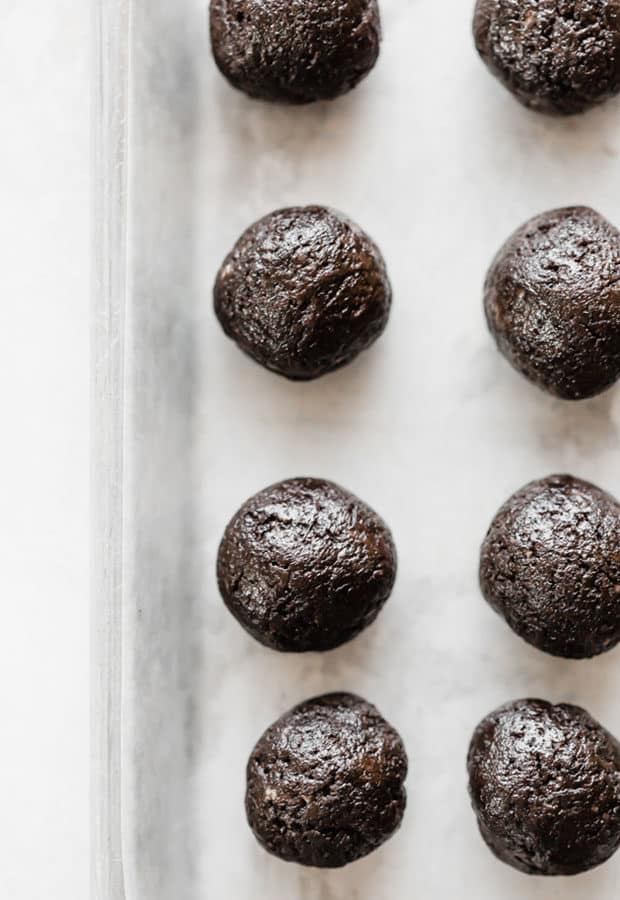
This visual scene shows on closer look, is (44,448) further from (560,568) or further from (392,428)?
(560,568)

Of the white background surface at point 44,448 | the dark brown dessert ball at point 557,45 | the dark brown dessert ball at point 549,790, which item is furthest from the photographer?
the white background surface at point 44,448

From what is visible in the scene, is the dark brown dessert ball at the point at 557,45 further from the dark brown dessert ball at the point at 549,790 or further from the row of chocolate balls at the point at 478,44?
the dark brown dessert ball at the point at 549,790

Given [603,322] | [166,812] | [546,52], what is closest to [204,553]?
[166,812]

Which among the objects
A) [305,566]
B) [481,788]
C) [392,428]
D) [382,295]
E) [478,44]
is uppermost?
[478,44]

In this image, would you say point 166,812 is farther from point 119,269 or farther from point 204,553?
point 119,269

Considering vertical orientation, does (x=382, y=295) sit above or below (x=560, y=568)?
above

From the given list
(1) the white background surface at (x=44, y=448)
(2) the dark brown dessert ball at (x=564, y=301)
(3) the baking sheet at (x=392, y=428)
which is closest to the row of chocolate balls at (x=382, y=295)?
(2) the dark brown dessert ball at (x=564, y=301)

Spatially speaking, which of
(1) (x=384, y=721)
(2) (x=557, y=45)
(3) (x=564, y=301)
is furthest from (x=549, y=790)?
(2) (x=557, y=45)
